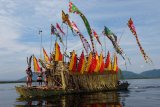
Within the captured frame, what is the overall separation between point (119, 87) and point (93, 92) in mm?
11782

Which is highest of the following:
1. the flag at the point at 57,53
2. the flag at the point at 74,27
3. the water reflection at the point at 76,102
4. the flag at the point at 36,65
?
the flag at the point at 74,27

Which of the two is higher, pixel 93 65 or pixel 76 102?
pixel 93 65

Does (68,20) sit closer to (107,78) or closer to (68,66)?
(68,66)

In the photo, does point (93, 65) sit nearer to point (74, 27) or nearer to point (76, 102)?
point (74, 27)

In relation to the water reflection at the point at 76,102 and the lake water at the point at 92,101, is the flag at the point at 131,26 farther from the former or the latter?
the water reflection at the point at 76,102

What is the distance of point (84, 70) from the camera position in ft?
235

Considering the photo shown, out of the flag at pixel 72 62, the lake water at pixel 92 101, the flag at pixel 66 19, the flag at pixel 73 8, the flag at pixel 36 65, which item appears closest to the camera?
the lake water at pixel 92 101

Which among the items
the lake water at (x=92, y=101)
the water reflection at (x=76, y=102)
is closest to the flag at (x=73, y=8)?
the lake water at (x=92, y=101)

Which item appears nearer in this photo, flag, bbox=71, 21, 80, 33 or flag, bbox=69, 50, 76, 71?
flag, bbox=69, 50, 76, 71

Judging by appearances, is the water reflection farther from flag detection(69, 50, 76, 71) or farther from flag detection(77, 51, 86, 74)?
flag detection(77, 51, 86, 74)

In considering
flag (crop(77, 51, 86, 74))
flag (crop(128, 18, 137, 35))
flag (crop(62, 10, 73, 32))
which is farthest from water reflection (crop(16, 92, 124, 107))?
flag (crop(128, 18, 137, 35))

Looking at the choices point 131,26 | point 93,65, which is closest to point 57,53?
point 93,65

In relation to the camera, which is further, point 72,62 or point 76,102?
point 72,62

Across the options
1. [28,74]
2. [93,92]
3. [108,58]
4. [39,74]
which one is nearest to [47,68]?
[39,74]
